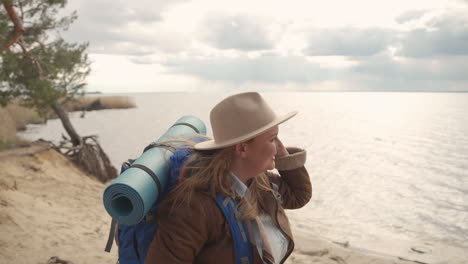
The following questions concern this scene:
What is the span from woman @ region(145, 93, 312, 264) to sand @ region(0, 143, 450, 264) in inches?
A: 159

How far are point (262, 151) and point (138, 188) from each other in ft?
2.11

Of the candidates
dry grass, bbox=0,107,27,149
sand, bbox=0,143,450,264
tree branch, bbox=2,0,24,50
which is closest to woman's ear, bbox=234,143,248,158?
sand, bbox=0,143,450,264

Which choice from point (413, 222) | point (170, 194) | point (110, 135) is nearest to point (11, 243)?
point (170, 194)

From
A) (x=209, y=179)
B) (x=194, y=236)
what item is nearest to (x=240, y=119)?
(x=209, y=179)

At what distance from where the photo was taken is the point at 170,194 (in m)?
2.02

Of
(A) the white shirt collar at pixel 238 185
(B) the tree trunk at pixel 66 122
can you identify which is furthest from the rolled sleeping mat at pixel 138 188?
(B) the tree trunk at pixel 66 122

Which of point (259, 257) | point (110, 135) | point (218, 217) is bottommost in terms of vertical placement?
point (110, 135)

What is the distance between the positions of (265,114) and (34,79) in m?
10.1

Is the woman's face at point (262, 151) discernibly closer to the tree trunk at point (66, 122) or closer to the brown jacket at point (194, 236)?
the brown jacket at point (194, 236)

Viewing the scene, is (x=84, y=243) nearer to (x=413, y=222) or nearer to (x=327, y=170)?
(x=413, y=222)

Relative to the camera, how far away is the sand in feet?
18.9

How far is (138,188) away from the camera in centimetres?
184

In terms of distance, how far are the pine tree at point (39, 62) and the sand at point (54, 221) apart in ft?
5.04

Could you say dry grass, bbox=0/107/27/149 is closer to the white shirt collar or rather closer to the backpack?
the backpack
